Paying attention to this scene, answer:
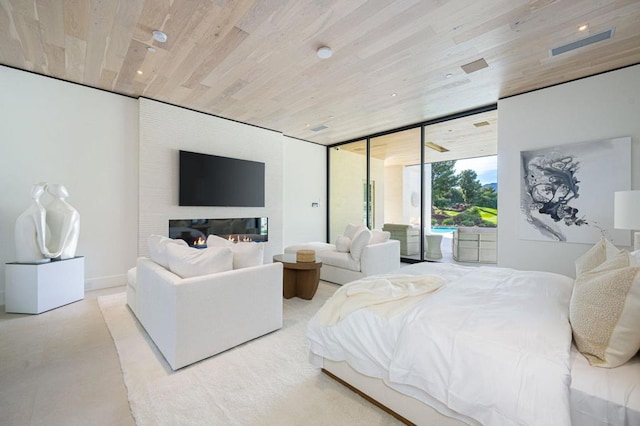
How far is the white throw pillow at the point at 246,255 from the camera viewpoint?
247 centimetres

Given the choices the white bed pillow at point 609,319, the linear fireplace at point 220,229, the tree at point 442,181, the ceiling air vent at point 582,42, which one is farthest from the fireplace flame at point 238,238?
the ceiling air vent at point 582,42

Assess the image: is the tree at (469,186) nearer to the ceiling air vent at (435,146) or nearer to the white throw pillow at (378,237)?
the ceiling air vent at (435,146)

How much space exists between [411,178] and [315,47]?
14.0 ft

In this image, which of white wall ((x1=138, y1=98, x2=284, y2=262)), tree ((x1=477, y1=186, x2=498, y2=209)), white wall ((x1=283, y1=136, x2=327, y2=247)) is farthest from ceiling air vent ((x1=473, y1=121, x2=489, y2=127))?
white wall ((x1=138, y1=98, x2=284, y2=262))

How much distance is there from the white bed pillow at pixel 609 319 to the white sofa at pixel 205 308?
2.10 meters

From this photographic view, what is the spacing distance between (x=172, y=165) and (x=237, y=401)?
4.03 metres

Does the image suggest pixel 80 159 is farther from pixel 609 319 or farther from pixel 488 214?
pixel 488 214

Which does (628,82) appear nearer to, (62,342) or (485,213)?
(485,213)

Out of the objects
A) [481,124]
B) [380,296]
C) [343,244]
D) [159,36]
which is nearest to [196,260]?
[380,296]

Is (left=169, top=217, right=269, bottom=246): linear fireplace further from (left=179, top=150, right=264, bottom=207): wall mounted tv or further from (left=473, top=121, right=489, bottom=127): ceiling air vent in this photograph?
(left=473, top=121, right=489, bottom=127): ceiling air vent

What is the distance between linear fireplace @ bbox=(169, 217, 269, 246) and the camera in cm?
465

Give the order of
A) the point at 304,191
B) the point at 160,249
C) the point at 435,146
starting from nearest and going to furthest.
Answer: the point at 160,249
the point at 435,146
the point at 304,191

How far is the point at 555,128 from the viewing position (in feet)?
12.3

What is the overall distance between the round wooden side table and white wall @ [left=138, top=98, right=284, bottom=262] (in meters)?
2.27
